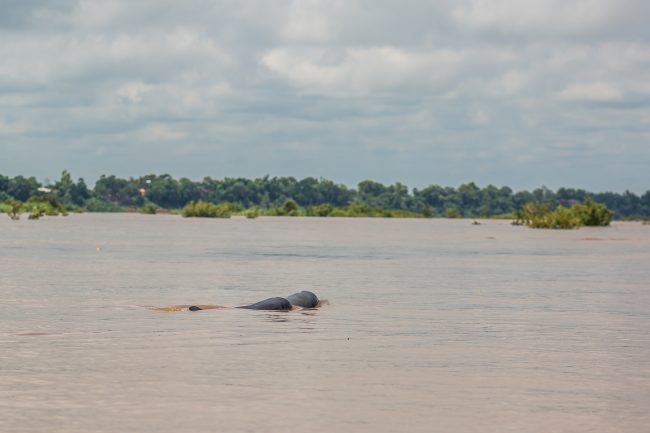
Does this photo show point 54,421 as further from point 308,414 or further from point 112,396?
point 308,414

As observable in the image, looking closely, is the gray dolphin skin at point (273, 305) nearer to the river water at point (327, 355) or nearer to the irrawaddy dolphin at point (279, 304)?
the irrawaddy dolphin at point (279, 304)

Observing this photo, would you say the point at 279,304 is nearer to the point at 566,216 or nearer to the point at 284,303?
the point at 284,303

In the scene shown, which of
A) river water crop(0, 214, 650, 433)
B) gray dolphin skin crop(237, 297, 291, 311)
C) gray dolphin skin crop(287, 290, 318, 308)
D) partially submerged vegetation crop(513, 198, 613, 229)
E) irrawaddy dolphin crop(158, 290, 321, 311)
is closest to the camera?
river water crop(0, 214, 650, 433)

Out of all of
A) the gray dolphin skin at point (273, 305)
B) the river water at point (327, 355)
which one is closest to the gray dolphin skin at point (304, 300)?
the gray dolphin skin at point (273, 305)

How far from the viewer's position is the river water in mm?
15242

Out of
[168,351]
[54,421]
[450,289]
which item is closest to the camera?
[54,421]

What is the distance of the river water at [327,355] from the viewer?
15242 mm

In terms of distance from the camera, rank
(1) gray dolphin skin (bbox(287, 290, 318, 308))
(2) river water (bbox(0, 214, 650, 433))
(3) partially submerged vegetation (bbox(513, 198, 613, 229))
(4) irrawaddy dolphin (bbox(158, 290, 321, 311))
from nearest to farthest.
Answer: (2) river water (bbox(0, 214, 650, 433)), (4) irrawaddy dolphin (bbox(158, 290, 321, 311)), (1) gray dolphin skin (bbox(287, 290, 318, 308)), (3) partially submerged vegetation (bbox(513, 198, 613, 229))

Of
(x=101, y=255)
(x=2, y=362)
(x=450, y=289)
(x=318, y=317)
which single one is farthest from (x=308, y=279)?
(x=2, y=362)

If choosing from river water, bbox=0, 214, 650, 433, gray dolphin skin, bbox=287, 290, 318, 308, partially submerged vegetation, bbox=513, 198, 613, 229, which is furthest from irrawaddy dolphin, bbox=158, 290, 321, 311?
partially submerged vegetation, bbox=513, 198, 613, 229

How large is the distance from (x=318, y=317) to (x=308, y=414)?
13.1m

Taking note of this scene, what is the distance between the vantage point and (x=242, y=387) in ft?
57.0

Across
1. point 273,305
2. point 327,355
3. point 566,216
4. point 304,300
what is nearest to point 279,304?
point 273,305

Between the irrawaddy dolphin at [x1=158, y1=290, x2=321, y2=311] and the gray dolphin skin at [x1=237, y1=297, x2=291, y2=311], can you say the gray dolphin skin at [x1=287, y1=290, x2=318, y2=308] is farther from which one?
the gray dolphin skin at [x1=237, y1=297, x2=291, y2=311]
